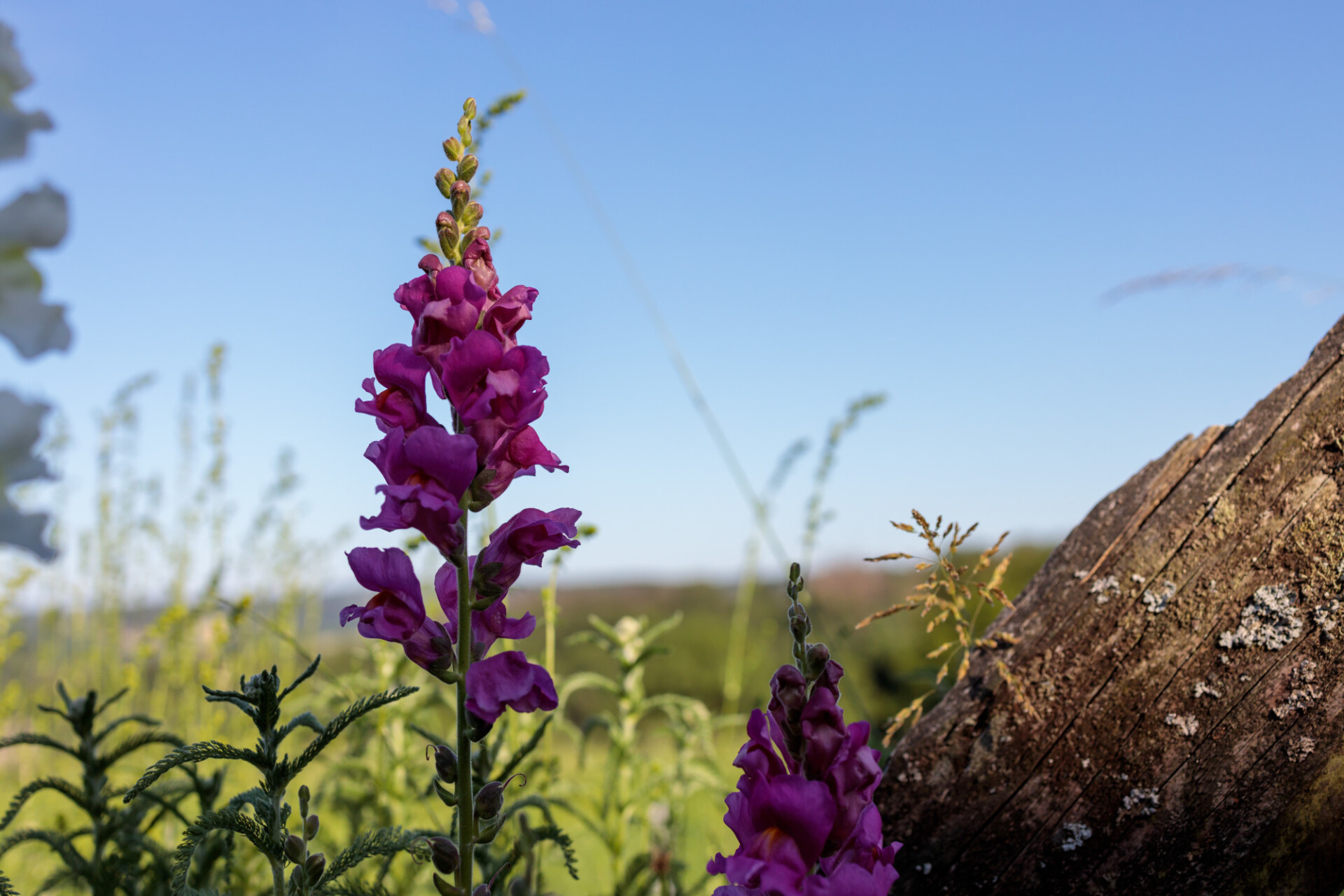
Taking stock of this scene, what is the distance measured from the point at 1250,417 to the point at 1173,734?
61cm

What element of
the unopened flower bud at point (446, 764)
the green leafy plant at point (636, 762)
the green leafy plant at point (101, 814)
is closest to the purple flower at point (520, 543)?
the unopened flower bud at point (446, 764)

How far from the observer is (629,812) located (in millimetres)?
2590

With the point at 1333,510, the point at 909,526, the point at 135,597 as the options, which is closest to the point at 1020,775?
the point at 909,526

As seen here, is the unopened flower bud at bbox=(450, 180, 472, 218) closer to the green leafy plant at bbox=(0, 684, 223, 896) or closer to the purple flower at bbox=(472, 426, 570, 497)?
the purple flower at bbox=(472, 426, 570, 497)

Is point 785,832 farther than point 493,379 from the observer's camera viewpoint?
No

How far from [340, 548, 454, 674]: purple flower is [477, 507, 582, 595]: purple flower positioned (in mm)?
91

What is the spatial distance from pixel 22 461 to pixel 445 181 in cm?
80

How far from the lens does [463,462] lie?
1.10 m

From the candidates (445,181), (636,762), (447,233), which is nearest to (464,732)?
(447,233)

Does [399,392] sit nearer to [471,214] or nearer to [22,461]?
[471,214]

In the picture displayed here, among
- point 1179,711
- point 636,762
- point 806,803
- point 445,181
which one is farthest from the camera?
point 636,762

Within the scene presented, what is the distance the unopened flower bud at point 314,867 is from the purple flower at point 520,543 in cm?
40

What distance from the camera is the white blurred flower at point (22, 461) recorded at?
1.97 feet

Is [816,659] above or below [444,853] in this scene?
above
